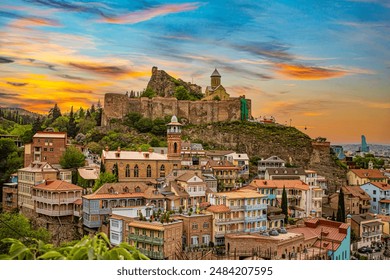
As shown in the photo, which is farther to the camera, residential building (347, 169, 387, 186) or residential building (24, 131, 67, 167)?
residential building (347, 169, 387, 186)

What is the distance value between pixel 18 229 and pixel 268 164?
4.74 m

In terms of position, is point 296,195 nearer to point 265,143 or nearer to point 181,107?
point 265,143

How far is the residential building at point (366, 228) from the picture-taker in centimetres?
797

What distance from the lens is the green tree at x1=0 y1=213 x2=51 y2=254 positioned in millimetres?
5570

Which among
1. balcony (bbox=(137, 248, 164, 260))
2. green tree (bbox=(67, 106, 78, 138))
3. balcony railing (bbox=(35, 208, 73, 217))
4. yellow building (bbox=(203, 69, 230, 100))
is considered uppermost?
yellow building (bbox=(203, 69, 230, 100))

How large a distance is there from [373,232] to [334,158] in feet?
6.44

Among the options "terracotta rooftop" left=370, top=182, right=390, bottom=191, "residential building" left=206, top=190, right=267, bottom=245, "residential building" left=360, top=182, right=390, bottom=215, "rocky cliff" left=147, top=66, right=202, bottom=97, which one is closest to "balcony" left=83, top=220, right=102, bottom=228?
"residential building" left=206, top=190, right=267, bottom=245

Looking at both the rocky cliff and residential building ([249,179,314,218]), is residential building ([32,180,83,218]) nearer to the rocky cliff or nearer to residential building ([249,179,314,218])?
the rocky cliff

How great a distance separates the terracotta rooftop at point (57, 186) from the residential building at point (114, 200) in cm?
33

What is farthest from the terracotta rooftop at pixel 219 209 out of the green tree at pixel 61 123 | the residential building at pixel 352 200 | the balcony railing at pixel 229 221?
the green tree at pixel 61 123

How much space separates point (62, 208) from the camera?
6734mm

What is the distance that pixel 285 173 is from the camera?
27.6ft

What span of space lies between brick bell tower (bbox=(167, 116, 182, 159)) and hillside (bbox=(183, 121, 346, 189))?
314 mm
